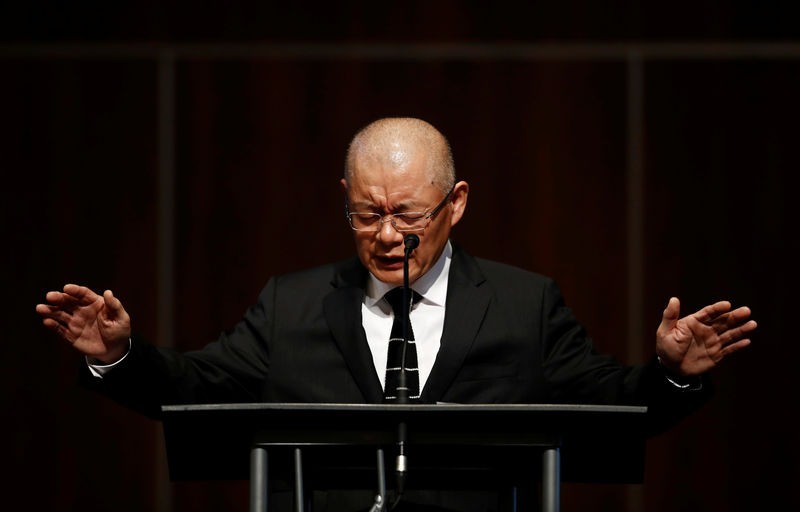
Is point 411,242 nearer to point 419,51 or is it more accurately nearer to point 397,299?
point 397,299

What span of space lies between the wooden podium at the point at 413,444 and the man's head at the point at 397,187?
67cm

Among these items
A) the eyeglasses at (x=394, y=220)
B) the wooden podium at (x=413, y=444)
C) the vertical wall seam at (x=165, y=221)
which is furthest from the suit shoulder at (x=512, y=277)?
the vertical wall seam at (x=165, y=221)

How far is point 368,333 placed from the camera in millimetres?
2650

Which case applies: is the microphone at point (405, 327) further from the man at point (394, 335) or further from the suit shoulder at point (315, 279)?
the suit shoulder at point (315, 279)

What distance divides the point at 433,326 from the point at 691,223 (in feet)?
5.81

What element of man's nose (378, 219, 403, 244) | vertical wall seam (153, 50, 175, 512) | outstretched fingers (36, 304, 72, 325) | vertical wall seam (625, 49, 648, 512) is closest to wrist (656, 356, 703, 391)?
man's nose (378, 219, 403, 244)

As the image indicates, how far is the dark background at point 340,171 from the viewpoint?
4094 mm

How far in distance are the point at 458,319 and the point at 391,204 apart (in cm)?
30

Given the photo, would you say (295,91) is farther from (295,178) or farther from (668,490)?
(668,490)

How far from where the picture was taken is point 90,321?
2.28m

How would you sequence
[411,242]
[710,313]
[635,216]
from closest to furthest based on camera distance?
[710,313] → [411,242] → [635,216]

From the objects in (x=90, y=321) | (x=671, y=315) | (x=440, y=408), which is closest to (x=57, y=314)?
(x=90, y=321)

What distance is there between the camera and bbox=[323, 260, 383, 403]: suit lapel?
8.32ft

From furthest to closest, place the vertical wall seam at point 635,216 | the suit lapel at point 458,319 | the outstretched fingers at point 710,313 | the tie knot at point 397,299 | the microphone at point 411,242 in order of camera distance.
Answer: the vertical wall seam at point 635,216 < the tie knot at point 397,299 < the suit lapel at point 458,319 < the microphone at point 411,242 < the outstretched fingers at point 710,313
